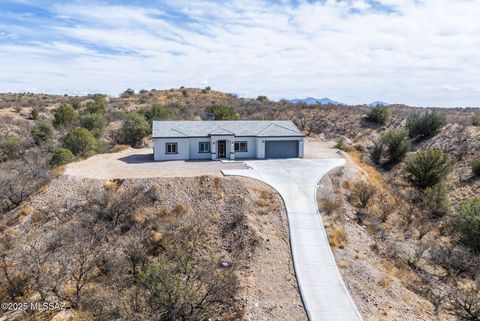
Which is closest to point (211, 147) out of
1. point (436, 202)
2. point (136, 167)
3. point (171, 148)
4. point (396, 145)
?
point (171, 148)

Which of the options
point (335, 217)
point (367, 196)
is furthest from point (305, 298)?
point (367, 196)

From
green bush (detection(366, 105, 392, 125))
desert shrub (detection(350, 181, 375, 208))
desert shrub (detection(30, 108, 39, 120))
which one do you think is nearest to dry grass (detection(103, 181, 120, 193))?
desert shrub (detection(350, 181, 375, 208))

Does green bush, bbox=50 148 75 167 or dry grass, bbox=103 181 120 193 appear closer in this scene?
dry grass, bbox=103 181 120 193

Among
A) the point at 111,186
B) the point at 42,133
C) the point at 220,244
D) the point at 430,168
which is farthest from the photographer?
the point at 42,133

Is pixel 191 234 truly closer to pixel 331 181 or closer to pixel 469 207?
pixel 331 181

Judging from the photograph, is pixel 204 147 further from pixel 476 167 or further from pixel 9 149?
pixel 476 167

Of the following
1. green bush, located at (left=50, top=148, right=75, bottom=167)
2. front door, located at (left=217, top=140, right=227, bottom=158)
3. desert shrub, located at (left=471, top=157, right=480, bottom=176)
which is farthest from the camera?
desert shrub, located at (left=471, top=157, right=480, bottom=176)

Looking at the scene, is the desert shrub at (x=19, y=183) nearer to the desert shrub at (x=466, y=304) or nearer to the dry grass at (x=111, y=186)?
the dry grass at (x=111, y=186)

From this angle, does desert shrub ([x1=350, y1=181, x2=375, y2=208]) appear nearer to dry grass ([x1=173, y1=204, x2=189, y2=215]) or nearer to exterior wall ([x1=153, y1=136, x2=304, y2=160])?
exterior wall ([x1=153, y1=136, x2=304, y2=160])
